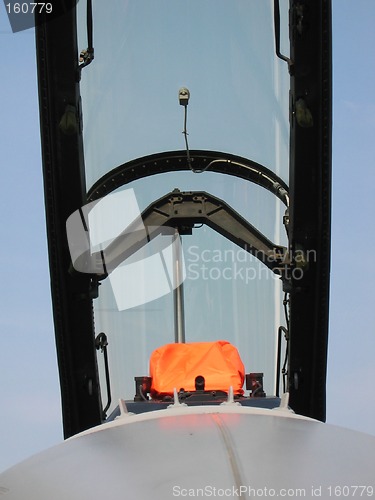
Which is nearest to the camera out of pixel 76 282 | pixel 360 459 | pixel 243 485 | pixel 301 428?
pixel 243 485

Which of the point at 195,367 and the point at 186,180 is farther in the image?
the point at 186,180

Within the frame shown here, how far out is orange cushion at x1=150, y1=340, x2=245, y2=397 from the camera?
419cm

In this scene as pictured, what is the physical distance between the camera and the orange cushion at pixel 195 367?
165 inches

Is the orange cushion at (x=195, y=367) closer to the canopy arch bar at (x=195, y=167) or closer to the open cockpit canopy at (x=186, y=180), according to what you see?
the open cockpit canopy at (x=186, y=180)

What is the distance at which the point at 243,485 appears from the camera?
69.4 inches

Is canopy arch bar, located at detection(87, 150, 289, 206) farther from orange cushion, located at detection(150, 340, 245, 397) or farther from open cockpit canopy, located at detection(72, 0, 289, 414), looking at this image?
orange cushion, located at detection(150, 340, 245, 397)

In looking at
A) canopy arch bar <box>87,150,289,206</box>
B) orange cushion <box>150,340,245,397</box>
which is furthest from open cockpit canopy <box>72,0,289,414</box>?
orange cushion <box>150,340,245,397</box>

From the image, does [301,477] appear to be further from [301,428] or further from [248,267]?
[248,267]

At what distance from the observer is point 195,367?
422 cm

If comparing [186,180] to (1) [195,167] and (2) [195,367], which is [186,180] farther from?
(2) [195,367]

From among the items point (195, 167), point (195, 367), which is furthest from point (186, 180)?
point (195, 367)

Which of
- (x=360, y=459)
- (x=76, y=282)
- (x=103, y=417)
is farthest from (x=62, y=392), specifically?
(x=360, y=459)

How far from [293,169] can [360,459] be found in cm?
227

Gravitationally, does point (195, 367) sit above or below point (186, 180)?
below
